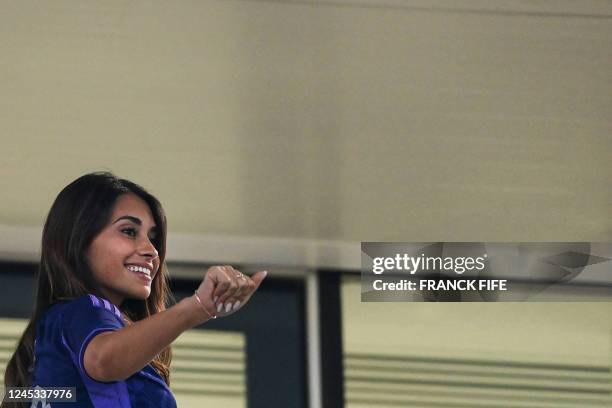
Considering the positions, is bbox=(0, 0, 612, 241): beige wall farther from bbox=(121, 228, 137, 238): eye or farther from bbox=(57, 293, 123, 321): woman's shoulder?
bbox=(57, 293, 123, 321): woman's shoulder

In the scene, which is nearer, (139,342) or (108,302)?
(139,342)

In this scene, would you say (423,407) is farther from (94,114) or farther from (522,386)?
(94,114)

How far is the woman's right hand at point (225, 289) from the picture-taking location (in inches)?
93.0

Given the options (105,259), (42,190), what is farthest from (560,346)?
(105,259)

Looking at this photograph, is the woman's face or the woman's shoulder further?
the woman's face

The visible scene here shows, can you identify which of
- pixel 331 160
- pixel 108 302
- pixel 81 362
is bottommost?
pixel 81 362

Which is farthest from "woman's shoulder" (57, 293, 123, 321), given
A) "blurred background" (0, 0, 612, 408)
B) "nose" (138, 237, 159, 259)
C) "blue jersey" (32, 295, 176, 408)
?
"blurred background" (0, 0, 612, 408)

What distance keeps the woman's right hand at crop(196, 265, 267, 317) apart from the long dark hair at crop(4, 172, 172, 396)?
11.7 inches

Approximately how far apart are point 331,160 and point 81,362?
6.79ft

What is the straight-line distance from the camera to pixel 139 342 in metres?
2.42

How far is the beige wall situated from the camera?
149 inches

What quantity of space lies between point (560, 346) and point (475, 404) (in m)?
0.32

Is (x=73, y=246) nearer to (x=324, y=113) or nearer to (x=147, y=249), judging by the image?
(x=147, y=249)

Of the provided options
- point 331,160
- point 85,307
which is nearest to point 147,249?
point 85,307
